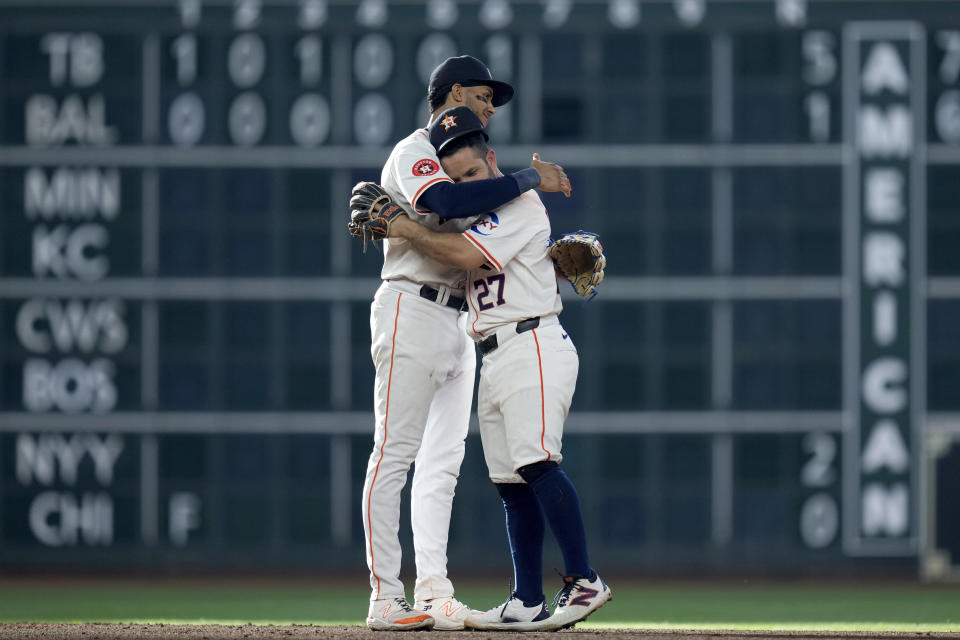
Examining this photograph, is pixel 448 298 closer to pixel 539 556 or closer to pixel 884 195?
pixel 539 556

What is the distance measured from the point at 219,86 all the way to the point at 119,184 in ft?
2.89

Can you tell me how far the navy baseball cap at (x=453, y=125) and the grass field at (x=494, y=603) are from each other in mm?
2815

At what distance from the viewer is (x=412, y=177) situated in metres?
4.21

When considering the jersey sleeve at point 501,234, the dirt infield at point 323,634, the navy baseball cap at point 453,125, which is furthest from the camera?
the navy baseball cap at point 453,125

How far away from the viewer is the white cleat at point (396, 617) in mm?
4145

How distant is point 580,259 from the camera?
436 cm

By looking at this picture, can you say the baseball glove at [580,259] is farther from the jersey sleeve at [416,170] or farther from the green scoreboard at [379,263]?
the green scoreboard at [379,263]

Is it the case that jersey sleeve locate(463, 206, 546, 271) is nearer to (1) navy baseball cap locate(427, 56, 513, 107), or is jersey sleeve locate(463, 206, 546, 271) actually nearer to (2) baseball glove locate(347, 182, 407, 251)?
(2) baseball glove locate(347, 182, 407, 251)

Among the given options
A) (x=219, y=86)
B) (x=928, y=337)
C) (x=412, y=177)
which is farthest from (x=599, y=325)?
(x=412, y=177)

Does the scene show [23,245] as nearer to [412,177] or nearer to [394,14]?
[394,14]

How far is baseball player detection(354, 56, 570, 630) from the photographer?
13.7 feet

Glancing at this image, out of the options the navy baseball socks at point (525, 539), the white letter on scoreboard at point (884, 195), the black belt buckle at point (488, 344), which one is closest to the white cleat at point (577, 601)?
the navy baseball socks at point (525, 539)

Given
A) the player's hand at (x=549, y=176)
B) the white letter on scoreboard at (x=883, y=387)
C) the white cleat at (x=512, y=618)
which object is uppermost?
the player's hand at (x=549, y=176)

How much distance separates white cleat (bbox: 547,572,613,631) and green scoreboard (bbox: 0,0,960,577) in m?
4.95
